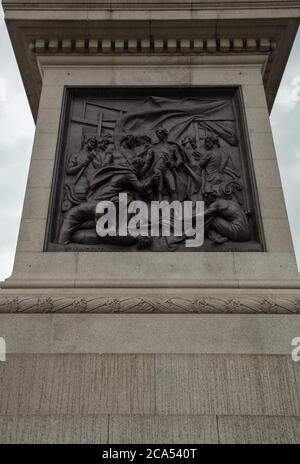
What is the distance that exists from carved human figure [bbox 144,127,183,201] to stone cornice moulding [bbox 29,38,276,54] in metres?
2.38

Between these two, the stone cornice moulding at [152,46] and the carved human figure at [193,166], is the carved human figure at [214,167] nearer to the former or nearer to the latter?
the carved human figure at [193,166]

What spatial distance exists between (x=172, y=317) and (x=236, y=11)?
6.61 metres

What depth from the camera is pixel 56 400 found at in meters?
5.69

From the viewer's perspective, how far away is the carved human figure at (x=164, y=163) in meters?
8.02

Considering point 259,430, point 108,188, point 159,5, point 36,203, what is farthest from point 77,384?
point 159,5

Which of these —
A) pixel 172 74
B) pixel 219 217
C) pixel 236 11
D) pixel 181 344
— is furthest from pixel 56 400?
pixel 236 11

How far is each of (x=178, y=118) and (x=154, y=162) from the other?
1371mm

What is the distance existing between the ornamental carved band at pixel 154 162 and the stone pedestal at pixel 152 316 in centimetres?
18

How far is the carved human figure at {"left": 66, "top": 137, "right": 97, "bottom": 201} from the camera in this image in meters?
8.05

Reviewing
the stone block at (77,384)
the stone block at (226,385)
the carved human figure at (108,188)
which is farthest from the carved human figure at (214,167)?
the stone block at (77,384)

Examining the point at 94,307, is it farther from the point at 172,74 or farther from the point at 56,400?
the point at 172,74

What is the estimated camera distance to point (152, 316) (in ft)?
21.3

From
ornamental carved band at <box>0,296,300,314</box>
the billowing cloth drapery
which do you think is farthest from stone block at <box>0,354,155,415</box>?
the billowing cloth drapery

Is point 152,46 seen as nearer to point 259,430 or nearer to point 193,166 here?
point 193,166
